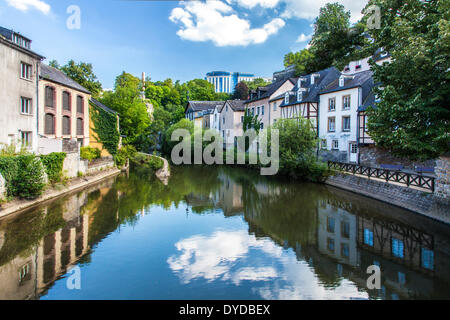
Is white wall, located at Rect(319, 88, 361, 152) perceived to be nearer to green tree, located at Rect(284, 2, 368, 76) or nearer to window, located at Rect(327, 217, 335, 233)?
green tree, located at Rect(284, 2, 368, 76)

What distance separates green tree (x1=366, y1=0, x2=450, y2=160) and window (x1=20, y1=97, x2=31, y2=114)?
66.8 ft

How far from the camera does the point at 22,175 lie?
14781 mm

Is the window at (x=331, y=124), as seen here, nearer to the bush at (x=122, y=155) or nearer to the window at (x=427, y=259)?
the window at (x=427, y=259)

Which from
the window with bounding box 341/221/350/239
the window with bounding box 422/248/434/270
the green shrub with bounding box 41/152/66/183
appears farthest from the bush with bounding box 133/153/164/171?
the window with bounding box 422/248/434/270

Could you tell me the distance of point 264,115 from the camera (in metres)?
38.5

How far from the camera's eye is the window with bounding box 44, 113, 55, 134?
2514cm

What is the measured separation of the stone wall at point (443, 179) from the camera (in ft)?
43.6

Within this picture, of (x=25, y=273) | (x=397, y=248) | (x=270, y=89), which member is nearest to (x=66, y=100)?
(x=25, y=273)

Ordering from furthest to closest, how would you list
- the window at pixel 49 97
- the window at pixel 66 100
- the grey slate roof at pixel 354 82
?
the window at pixel 66 100 < the grey slate roof at pixel 354 82 < the window at pixel 49 97

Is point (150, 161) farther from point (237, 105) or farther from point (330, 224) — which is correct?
point (330, 224)

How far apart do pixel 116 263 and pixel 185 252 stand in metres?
2.22

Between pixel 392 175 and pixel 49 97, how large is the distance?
2549 cm

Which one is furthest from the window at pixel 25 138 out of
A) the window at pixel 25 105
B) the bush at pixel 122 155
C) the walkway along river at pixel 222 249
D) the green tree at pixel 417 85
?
the green tree at pixel 417 85

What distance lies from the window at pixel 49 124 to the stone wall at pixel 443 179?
26.4 meters
